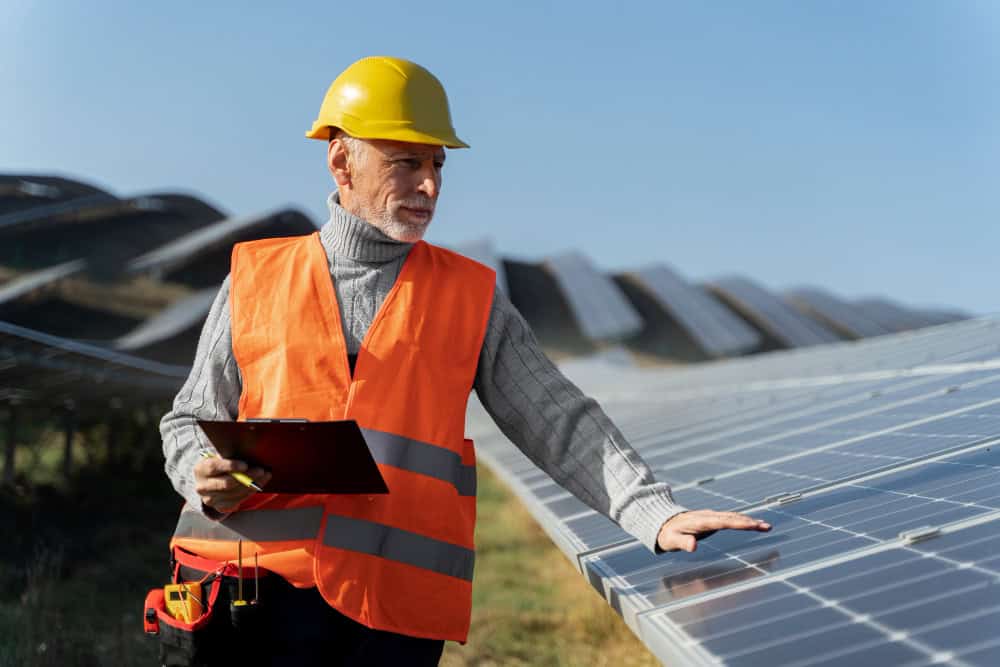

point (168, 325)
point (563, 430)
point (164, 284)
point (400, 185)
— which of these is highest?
point (400, 185)

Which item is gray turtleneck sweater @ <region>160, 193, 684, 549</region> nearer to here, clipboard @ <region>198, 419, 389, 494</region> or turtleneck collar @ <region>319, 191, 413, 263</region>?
turtleneck collar @ <region>319, 191, 413, 263</region>

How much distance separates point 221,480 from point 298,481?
22cm

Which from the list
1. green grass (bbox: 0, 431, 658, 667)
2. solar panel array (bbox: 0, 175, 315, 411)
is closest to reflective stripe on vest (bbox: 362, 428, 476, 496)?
green grass (bbox: 0, 431, 658, 667)

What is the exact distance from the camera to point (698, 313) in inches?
1421

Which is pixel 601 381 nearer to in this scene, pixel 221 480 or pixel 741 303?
pixel 741 303

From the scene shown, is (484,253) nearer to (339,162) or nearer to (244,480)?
(339,162)

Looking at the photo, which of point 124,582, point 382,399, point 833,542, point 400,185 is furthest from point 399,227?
point 124,582

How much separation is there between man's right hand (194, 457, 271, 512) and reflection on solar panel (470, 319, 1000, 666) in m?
1.18

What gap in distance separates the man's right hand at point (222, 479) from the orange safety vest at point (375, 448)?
0.85 feet

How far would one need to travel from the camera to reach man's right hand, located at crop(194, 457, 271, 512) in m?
2.96

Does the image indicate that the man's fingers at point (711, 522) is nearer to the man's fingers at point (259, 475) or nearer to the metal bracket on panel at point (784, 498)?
the metal bracket on panel at point (784, 498)

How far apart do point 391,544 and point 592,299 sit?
3128 cm

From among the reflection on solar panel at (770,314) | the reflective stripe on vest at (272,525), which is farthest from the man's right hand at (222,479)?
the reflection on solar panel at (770,314)

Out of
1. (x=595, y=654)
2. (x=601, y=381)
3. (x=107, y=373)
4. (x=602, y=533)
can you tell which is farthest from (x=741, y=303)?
(x=602, y=533)
